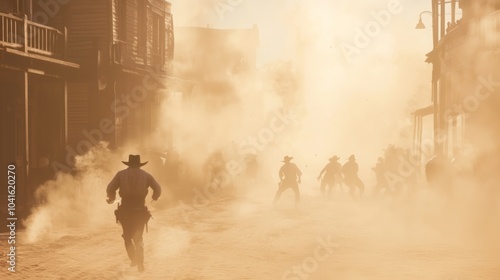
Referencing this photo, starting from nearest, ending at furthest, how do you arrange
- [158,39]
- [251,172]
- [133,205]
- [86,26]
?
[133,205] → [86,26] → [251,172] → [158,39]

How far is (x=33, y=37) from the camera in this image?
694 inches

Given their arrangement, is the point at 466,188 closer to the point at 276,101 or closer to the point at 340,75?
the point at 276,101

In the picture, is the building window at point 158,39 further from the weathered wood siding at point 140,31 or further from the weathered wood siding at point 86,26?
the weathered wood siding at point 86,26

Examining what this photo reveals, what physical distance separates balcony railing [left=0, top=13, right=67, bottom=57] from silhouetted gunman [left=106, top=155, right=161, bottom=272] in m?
7.57

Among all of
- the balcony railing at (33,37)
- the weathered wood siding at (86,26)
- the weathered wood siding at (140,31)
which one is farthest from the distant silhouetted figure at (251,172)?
the balcony railing at (33,37)

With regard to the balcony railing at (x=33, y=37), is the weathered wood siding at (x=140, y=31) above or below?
above

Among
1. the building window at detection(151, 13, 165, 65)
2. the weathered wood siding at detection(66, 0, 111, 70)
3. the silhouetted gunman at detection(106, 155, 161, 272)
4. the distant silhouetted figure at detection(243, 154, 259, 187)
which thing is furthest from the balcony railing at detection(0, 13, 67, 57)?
the distant silhouetted figure at detection(243, 154, 259, 187)

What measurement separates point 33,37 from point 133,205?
1018 cm

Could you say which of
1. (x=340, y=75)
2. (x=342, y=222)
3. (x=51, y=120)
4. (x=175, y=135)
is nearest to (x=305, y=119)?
(x=340, y=75)

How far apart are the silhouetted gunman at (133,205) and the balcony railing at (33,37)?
757 cm

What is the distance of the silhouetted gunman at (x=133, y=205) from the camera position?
8914mm

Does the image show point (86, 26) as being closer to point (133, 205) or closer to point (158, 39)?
point (158, 39)

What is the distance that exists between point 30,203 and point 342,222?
7.49 meters

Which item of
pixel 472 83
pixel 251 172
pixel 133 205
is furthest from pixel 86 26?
pixel 133 205
